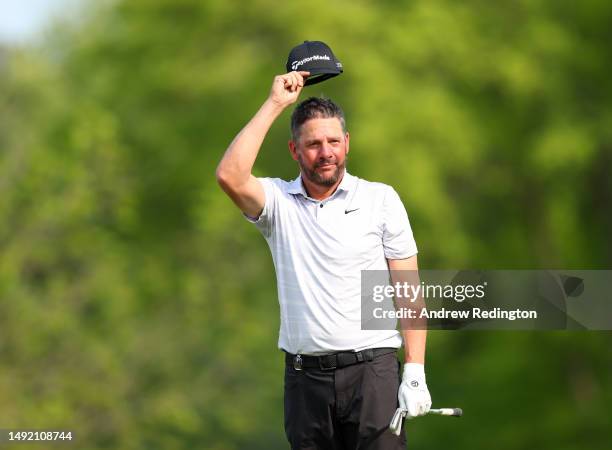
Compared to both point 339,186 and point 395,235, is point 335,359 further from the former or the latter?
point 339,186

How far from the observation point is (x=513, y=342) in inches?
974

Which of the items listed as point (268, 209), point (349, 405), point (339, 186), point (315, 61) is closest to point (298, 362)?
point (349, 405)

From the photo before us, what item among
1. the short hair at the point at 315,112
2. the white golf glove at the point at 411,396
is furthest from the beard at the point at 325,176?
the white golf glove at the point at 411,396

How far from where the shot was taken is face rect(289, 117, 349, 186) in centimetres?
563

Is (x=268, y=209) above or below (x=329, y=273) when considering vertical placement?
above

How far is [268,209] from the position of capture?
568 centimetres

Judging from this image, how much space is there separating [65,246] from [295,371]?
15.5 m

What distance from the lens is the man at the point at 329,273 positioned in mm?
5539

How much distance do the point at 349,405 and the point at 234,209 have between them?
15.5 metres

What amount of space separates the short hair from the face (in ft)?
0.08

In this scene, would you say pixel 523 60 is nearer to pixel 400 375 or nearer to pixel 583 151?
pixel 583 151

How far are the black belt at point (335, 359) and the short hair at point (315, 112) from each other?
3.26 ft

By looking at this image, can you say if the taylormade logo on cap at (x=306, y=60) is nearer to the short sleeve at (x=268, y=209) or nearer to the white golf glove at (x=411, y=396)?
the short sleeve at (x=268, y=209)

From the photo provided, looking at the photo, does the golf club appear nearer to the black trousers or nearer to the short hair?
the black trousers
